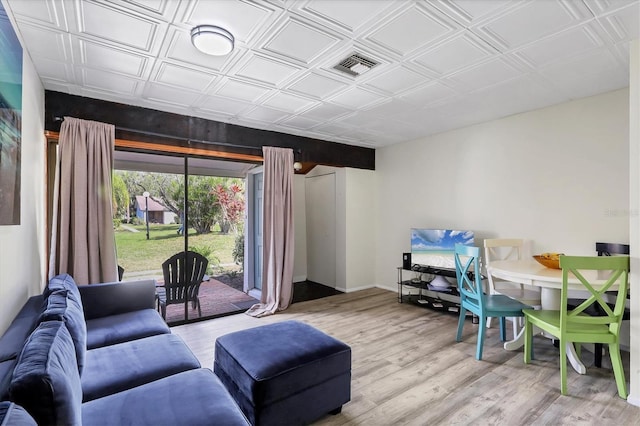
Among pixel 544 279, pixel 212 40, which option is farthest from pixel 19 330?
pixel 544 279

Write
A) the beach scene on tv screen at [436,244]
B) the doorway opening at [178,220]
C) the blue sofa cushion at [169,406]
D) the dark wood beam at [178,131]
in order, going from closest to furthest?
the blue sofa cushion at [169,406] < the dark wood beam at [178,131] < the doorway opening at [178,220] < the beach scene on tv screen at [436,244]

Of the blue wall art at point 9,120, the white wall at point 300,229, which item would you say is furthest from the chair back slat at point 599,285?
the white wall at point 300,229

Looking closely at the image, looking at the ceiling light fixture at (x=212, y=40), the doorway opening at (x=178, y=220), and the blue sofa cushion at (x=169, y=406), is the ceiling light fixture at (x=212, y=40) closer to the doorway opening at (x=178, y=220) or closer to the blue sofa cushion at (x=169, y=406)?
the doorway opening at (x=178, y=220)

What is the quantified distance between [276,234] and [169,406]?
9.46ft

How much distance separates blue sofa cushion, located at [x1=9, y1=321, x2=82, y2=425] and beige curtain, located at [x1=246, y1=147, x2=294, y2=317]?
294 cm

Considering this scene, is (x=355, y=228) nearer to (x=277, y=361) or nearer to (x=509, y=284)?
(x=509, y=284)

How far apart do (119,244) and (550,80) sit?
4790 mm

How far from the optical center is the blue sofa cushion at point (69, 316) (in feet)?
4.98

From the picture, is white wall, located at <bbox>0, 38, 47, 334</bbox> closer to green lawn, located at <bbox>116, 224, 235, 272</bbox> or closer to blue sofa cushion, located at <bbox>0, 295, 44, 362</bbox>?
blue sofa cushion, located at <bbox>0, 295, 44, 362</bbox>

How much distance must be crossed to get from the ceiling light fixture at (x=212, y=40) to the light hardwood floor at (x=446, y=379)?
2.53 meters

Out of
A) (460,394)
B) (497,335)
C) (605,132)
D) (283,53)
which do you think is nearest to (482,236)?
(497,335)

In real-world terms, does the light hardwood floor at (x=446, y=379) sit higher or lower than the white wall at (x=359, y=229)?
lower

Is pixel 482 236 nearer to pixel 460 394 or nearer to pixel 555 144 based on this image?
pixel 555 144

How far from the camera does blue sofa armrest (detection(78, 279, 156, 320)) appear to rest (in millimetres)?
2535
